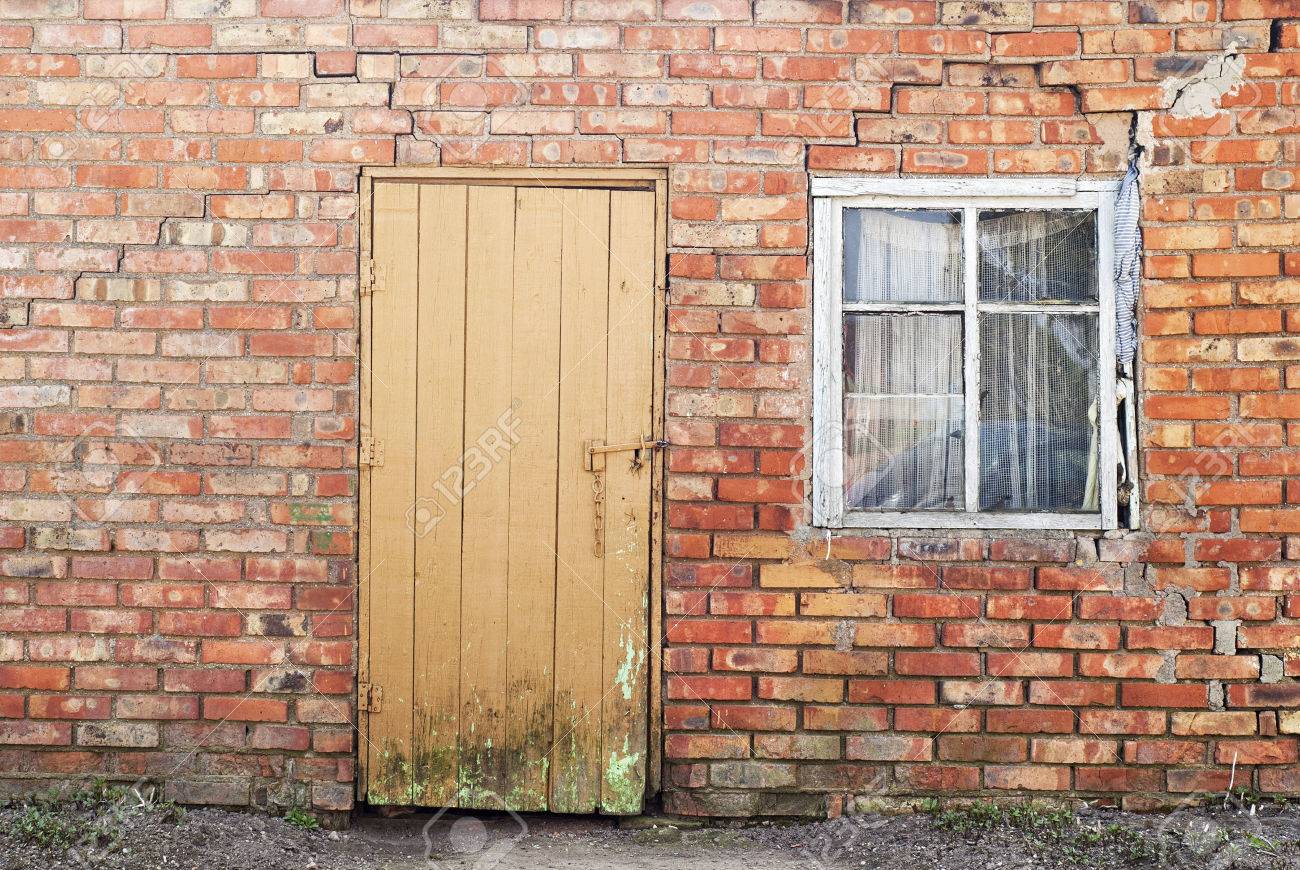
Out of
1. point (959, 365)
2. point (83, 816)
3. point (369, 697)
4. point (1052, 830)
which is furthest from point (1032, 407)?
point (83, 816)

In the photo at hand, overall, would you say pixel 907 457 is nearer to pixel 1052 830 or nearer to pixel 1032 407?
pixel 1032 407

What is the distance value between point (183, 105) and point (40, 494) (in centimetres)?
141

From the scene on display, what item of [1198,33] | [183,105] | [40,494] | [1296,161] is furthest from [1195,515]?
[40,494]

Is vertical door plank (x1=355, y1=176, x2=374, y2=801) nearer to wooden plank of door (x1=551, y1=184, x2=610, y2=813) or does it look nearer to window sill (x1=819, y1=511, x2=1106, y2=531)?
wooden plank of door (x1=551, y1=184, x2=610, y2=813)

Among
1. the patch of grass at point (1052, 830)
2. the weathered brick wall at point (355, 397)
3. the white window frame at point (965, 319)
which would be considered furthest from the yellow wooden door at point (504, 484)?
the patch of grass at point (1052, 830)

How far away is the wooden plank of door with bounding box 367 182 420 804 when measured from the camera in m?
3.50

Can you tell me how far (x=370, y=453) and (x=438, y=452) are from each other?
0.23 metres

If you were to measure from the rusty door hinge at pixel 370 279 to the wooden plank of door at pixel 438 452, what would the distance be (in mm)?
144

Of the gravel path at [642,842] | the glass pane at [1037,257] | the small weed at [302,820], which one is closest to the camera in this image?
the gravel path at [642,842]

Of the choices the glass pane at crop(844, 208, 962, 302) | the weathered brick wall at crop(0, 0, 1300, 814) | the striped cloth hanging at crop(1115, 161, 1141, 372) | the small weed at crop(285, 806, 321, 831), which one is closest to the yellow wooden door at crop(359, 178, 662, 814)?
the weathered brick wall at crop(0, 0, 1300, 814)

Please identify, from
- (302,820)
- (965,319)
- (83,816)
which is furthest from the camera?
(965,319)

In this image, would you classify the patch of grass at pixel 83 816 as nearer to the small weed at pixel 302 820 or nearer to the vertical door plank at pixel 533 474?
the small weed at pixel 302 820

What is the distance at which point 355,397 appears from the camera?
3.51m

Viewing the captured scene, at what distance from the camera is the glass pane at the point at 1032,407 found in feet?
11.8
